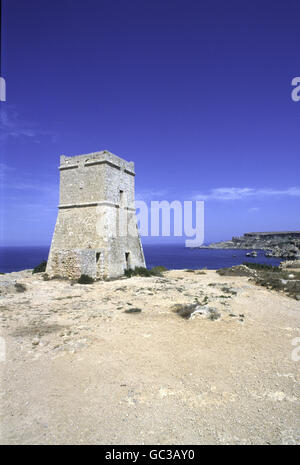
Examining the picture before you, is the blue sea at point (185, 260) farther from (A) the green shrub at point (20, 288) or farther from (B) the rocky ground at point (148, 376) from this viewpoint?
(B) the rocky ground at point (148, 376)

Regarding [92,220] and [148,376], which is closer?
[148,376]

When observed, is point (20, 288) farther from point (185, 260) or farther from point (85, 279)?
point (185, 260)

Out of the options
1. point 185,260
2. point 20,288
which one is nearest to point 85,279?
point 20,288

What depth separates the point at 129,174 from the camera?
18750 millimetres

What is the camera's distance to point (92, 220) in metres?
16.1

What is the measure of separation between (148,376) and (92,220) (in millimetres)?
12795

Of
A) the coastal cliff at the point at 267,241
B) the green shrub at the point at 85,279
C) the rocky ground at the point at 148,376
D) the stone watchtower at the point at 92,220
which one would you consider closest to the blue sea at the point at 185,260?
the coastal cliff at the point at 267,241

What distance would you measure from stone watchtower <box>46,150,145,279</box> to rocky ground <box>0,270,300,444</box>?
7152mm

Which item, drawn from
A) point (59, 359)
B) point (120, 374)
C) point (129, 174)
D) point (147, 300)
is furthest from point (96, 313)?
point (129, 174)

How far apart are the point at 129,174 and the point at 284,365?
53.1 ft

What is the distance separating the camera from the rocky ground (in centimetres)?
309

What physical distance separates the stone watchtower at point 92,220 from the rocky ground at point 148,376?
7152 millimetres

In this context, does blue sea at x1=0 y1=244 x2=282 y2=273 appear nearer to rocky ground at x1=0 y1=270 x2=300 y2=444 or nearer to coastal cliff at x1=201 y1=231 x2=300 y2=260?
coastal cliff at x1=201 y1=231 x2=300 y2=260
